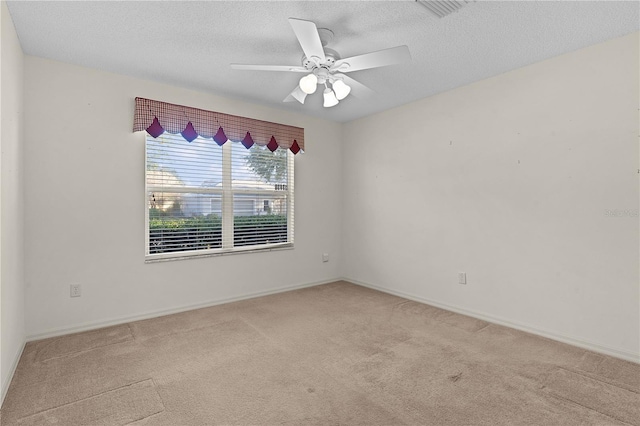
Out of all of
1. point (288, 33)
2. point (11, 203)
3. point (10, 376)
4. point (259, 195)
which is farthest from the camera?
point (259, 195)

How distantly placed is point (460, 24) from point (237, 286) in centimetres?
343

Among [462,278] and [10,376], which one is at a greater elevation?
[462,278]

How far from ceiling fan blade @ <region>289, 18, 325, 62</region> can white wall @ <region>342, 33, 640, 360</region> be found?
1992 mm

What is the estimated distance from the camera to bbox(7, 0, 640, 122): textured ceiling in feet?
7.07

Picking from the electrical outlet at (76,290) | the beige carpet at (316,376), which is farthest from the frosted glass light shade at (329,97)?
the electrical outlet at (76,290)

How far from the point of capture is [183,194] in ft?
12.0

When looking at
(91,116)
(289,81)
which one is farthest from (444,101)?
(91,116)

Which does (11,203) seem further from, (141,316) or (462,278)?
(462,278)

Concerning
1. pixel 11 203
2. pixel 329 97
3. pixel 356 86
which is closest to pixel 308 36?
pixel 329 97

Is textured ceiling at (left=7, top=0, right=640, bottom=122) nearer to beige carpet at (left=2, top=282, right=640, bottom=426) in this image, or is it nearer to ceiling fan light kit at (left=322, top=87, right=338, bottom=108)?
ceiling fan light kit at (left=322, top=87, right=338, bottom=108)

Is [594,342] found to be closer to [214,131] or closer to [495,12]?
[495,12]

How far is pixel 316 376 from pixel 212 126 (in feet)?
9.27

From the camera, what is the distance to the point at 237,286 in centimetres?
404

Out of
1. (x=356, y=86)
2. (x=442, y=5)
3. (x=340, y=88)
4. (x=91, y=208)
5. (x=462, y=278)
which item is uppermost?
(x=442, y=5)
